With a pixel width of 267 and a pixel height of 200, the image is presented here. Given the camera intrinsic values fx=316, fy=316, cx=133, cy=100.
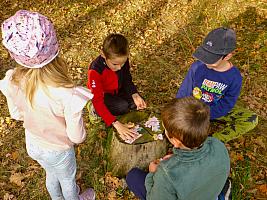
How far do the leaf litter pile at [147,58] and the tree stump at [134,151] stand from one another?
309mm

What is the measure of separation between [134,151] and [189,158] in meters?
1.33

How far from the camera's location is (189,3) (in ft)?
24.5

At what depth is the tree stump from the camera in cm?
371

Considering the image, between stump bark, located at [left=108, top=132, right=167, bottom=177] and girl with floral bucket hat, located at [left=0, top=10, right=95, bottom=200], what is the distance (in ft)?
2.54

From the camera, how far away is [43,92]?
95.3 inches

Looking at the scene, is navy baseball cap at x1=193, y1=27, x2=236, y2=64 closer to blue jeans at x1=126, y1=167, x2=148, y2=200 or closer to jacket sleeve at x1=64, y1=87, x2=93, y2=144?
blue jeans at x1=126, y1=167, x2=148, y2=200

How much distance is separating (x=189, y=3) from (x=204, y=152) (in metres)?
5.68

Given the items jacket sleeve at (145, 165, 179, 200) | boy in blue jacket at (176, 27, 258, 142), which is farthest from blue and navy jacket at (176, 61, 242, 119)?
jacket sleeve at (145, 165, 179, 200)

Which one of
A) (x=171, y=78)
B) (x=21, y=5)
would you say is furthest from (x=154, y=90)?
(x=21, y=5)

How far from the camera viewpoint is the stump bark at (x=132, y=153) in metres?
3.73

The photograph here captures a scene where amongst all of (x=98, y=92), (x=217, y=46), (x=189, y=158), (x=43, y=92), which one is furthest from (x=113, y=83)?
(x=189, y=158)

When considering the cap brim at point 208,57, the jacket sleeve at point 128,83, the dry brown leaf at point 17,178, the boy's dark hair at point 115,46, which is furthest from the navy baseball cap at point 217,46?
the dry brown leaf at point 17,178

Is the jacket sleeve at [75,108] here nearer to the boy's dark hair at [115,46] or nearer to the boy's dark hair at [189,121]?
the boy's dark hair at [189,121]

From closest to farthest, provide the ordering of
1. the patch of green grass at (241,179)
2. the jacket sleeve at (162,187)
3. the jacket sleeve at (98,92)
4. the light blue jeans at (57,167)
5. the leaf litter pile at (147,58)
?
the jacket sleeve at (162,187) → the light blue jeans at (57,167) → the jacket sleeve at (98,92) → the patch of green grass at (241,179) → the leaf litter pile at (147,58)
